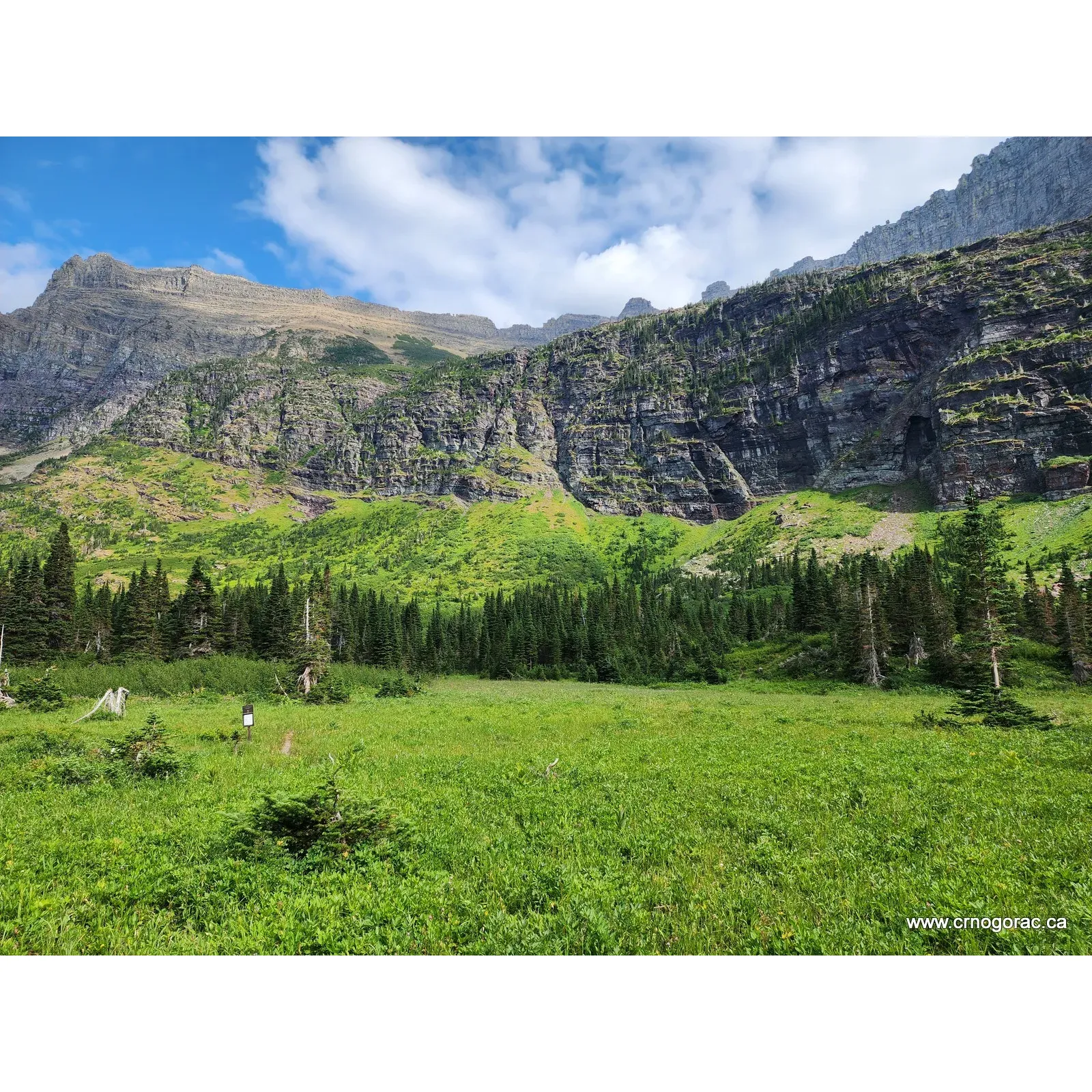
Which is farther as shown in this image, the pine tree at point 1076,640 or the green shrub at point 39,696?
the pine tree at point 1076,640

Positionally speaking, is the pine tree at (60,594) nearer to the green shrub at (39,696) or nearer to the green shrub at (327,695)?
the green shrub at (39,696)

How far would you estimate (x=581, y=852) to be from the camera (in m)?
9.59

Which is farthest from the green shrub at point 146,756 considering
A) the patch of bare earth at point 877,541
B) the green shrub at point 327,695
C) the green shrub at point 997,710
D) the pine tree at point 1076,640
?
the patch of bare earth at point 877,541

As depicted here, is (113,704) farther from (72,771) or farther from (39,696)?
(72,771)

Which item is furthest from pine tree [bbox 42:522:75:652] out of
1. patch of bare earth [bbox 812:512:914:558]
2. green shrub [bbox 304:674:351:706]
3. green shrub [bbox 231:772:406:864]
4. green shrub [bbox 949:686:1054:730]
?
patch of bare earth [bbox 812:512:914:558]

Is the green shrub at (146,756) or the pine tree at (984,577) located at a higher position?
the pine tree at (984,577)

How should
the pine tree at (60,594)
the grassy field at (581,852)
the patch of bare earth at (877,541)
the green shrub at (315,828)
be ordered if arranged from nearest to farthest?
the grassy field at (581,852)
the green shrub at (315,828)
the pine tree at (60,594)
the patch of bare earth at (877,541)

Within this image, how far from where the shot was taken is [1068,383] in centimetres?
19000

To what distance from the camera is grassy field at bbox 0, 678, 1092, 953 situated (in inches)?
276

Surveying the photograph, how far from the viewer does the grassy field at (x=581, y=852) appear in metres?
7.02

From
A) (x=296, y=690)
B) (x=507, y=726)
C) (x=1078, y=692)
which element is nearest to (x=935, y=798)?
(x=507, y=726)

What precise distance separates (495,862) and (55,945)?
602 centimetres

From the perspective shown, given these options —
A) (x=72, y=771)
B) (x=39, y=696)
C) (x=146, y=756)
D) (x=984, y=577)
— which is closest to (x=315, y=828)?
(x=146, y=756)

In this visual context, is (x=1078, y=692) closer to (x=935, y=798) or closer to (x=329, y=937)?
(x=935, y=798)
